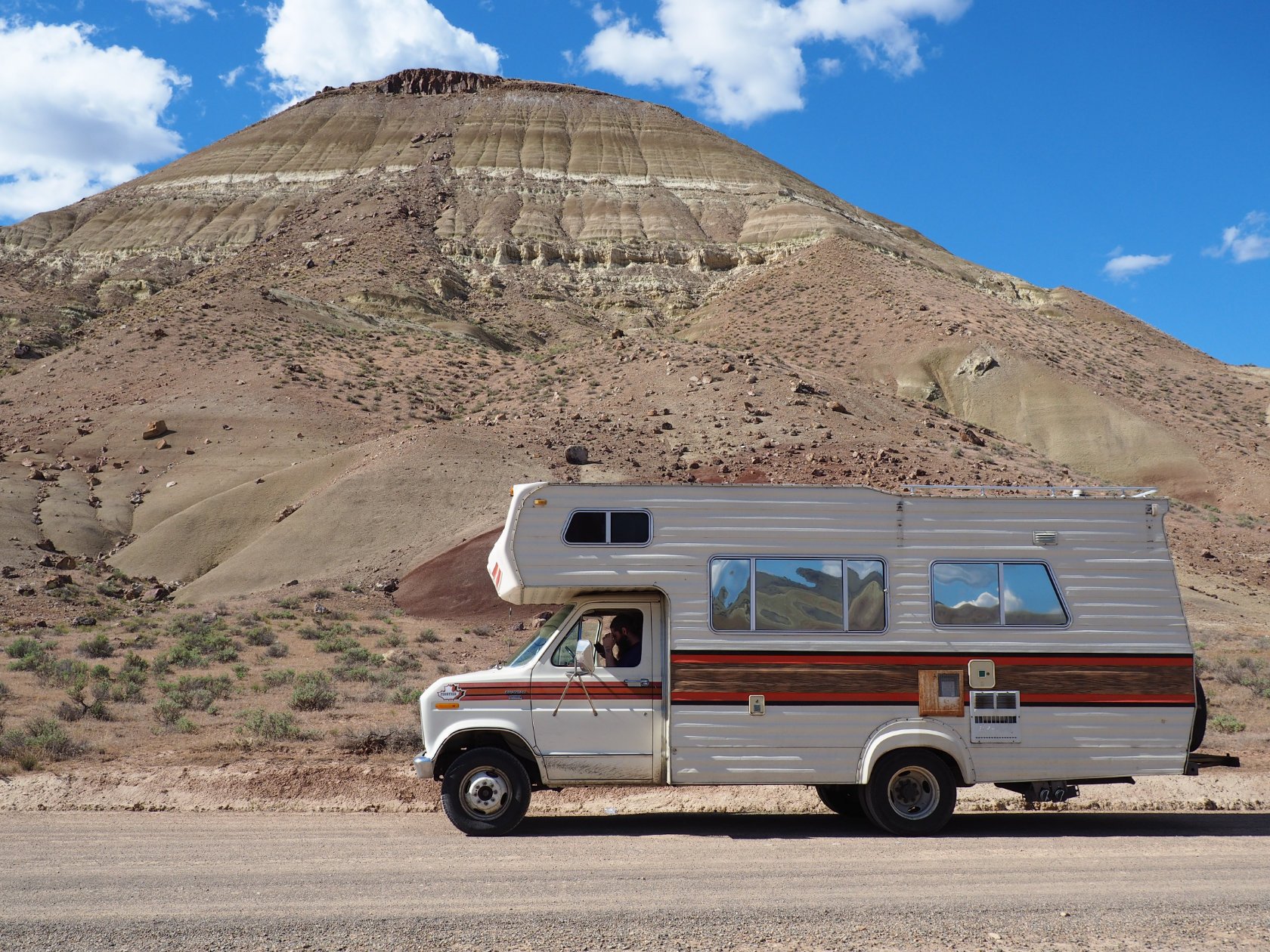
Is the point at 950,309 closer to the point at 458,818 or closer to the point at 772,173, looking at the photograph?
the point at 772,173

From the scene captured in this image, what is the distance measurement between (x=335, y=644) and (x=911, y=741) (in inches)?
720

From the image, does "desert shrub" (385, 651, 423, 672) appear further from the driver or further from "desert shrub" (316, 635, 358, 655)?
the driver

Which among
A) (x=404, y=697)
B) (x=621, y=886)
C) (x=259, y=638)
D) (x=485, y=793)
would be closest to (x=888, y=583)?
(x=621, y=886)

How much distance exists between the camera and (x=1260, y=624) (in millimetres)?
31766

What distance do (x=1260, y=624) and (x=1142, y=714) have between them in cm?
2608

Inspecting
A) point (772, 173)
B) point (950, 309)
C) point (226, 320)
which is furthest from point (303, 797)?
point (772, 173)

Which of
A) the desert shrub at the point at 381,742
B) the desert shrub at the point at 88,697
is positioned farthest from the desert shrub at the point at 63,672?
the desert shrub at the point at 381,742

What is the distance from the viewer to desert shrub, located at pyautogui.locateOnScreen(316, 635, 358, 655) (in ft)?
80.7

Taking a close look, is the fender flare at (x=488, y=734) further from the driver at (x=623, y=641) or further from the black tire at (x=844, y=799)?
the black tire at (x=844, y=799)

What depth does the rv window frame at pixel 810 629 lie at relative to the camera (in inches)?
387

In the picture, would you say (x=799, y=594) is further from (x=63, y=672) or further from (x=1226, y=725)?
(x=63, y=672)

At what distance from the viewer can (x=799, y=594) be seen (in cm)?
994

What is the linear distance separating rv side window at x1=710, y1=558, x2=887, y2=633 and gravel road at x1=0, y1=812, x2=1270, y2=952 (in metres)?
1.99

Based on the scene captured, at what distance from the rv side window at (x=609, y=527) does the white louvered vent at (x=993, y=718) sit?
11.3 feet
